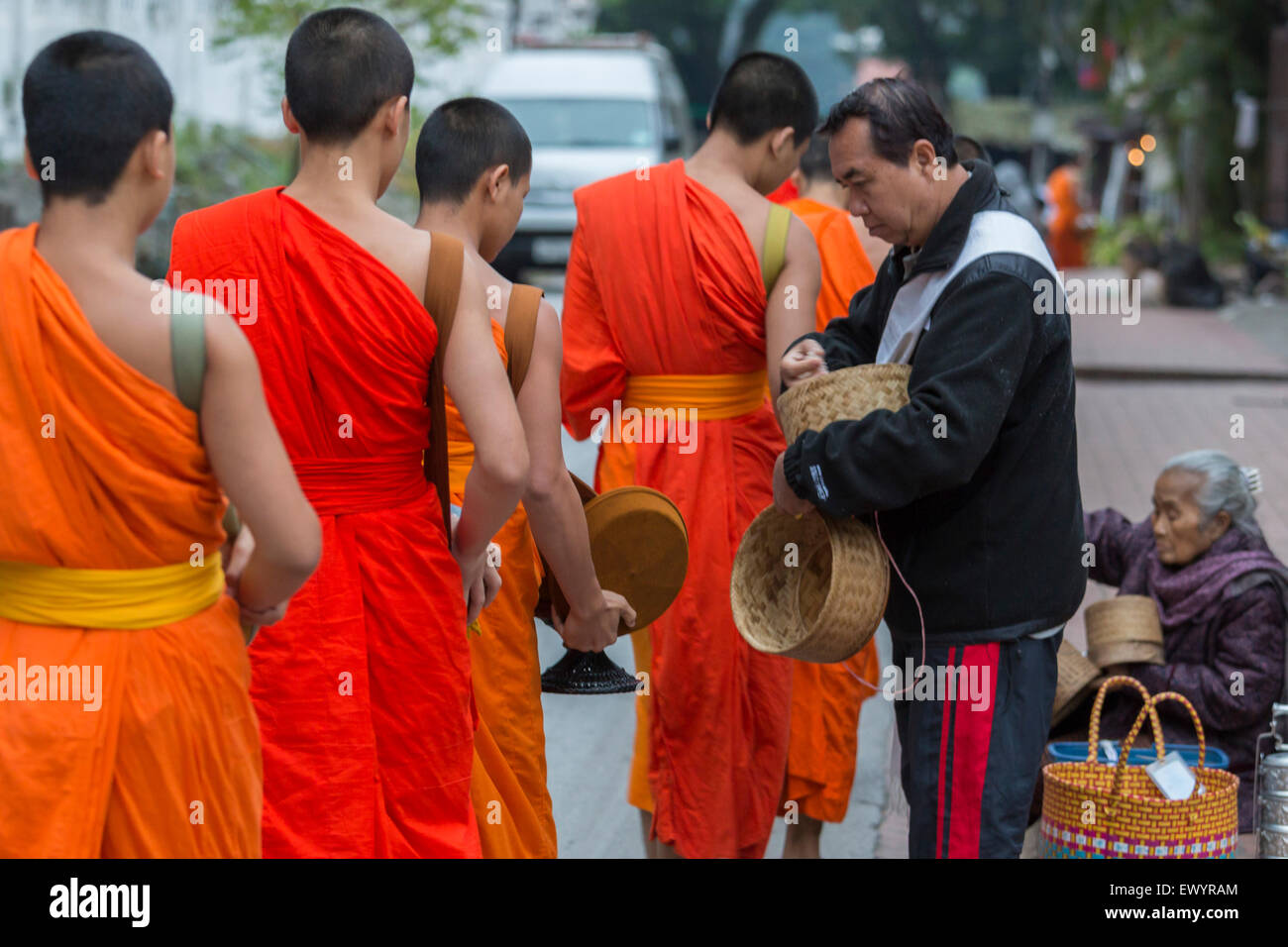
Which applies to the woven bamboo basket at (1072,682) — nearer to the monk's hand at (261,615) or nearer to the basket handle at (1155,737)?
the basket handle at (1155,737)

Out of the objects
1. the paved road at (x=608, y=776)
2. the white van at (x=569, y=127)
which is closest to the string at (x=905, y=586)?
the paved road at (x=608, y=776)

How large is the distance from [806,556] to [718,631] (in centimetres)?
69

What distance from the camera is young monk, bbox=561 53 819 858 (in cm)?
407

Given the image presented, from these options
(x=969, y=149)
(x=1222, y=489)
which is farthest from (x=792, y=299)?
(x=1222, y=489)

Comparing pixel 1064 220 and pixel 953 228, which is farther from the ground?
pixel 1064 220

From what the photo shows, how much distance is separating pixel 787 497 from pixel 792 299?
37.6 inches

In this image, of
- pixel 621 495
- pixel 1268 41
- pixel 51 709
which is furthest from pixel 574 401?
pixel 1268 41

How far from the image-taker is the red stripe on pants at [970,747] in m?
3.03

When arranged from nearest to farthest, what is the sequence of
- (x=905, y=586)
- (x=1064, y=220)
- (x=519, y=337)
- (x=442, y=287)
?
(x=442, y=287)
(x=905, y=586)
(x=519, y=337)
(x=1064, y=220)

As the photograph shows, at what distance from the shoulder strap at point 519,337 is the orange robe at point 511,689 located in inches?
8.0

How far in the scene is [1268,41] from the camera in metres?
19.9

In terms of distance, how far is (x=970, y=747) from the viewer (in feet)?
9.98

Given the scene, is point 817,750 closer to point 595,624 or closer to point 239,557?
point 595,624

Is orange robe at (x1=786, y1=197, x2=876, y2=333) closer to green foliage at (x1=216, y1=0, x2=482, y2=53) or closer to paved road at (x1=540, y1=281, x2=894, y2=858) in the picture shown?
paved road at (x1=540, y1=281, x2=894, y2=858)
